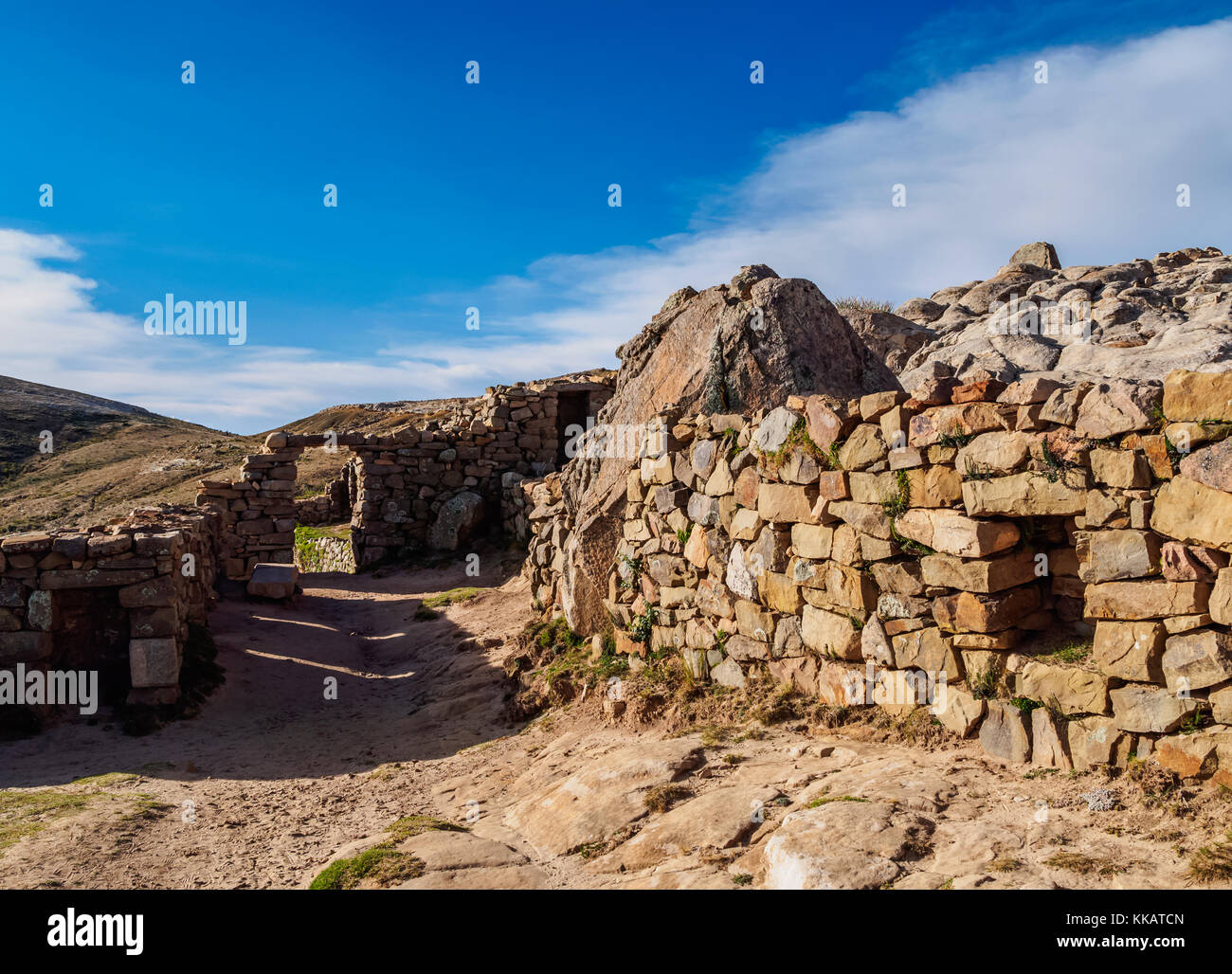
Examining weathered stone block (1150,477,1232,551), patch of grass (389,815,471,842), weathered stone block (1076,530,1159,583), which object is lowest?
patch of grass (389,815,471,842)

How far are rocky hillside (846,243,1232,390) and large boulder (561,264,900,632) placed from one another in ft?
4.15

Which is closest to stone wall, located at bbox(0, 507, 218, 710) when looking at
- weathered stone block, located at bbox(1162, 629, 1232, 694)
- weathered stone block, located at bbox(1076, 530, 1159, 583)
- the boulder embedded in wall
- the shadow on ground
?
the shadow on ground

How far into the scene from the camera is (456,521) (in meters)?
18.8

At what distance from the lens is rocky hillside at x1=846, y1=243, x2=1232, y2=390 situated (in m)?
9.79

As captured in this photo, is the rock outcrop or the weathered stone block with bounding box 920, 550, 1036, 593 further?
the rock outcrop

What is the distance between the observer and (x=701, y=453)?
834cm

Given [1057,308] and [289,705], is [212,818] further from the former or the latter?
[1057,308]

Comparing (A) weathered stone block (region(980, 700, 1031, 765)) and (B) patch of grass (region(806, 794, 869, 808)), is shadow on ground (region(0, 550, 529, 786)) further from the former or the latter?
(A) weathered stone block (region(980, 700, 1031, 765))

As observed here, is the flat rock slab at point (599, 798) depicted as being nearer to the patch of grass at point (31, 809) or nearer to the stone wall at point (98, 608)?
the patch of grass at point (31, 809)

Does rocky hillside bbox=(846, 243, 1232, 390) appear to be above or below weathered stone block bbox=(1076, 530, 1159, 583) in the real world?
above

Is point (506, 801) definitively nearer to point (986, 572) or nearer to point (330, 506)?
point (986, 572)

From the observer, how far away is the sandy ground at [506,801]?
421 centimetres
